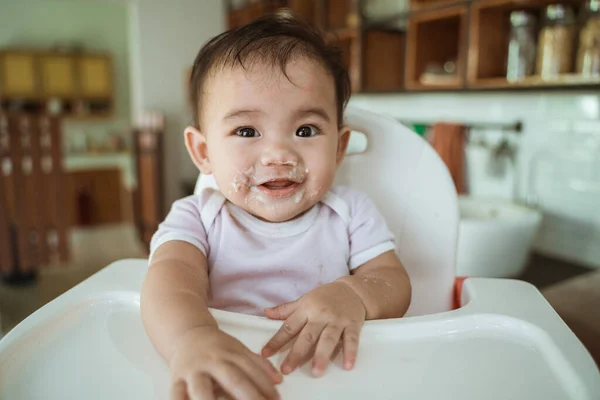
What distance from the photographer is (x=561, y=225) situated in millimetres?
1427

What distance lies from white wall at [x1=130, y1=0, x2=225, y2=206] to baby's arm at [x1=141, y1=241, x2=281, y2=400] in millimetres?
3081

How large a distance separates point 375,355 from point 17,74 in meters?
5.63

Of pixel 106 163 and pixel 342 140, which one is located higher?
pixel 342 140

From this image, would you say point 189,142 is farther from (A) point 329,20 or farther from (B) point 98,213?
(B) point 98,213

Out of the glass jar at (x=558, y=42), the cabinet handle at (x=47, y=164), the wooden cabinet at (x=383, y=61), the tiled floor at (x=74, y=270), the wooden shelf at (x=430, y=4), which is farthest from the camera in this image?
the cabinet handle at (x=47, y=164)

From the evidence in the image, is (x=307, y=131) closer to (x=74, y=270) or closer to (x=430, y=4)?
(x=430, y=4)

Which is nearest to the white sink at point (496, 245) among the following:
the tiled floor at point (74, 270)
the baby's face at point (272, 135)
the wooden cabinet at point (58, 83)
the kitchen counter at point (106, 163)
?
the baby's face at point (272, 135)

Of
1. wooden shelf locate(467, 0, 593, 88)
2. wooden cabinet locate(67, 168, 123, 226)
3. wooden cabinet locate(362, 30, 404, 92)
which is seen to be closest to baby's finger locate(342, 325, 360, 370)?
wooden shelf locate(467, 0, 593, 88)

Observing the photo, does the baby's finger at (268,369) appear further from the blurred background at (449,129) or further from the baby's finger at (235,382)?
the blurred background at (449,129)

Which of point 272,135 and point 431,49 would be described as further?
point 431,49

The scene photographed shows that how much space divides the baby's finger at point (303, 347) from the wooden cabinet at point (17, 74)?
18.2ft

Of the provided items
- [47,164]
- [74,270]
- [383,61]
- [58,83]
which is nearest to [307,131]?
[383,61]

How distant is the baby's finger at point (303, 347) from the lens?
47 centimetres

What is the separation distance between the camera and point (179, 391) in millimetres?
390
